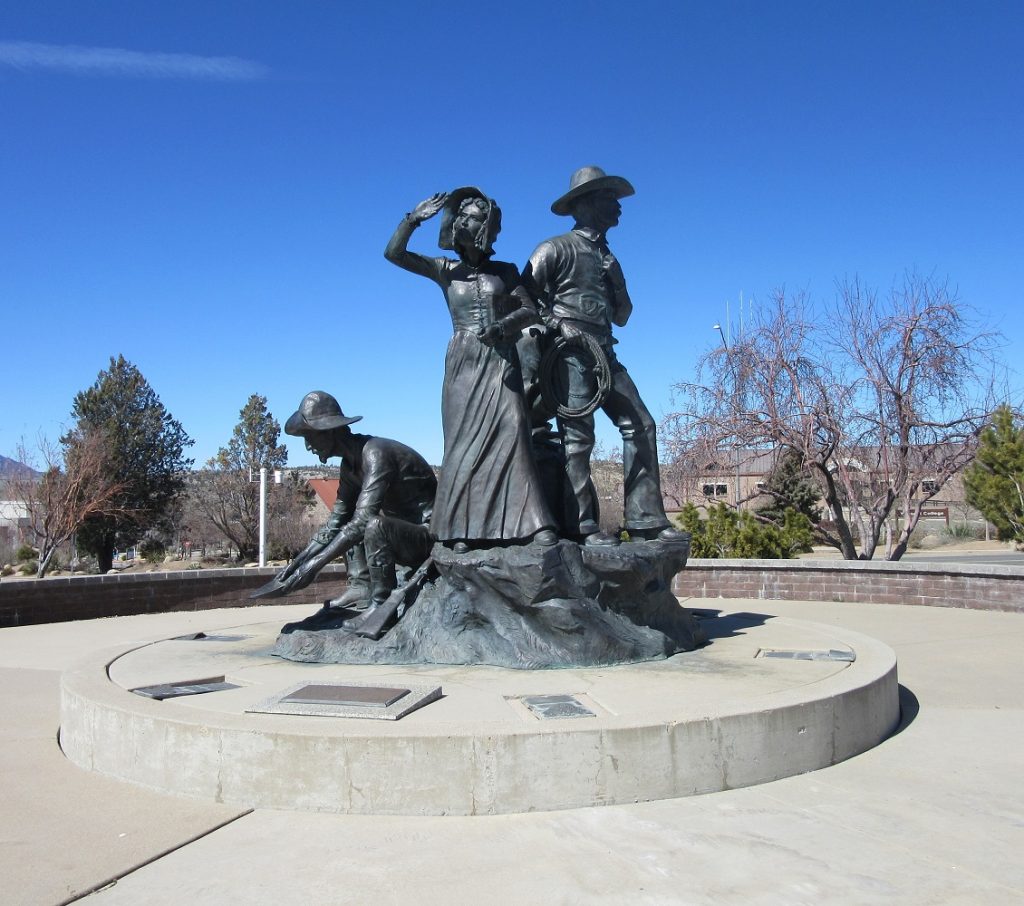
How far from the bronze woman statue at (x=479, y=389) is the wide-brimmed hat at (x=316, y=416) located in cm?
113

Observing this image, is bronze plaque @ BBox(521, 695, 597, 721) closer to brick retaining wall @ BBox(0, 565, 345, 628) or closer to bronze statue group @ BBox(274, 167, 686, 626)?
bronze statue group @ BBox(274, 167, 686, 626)

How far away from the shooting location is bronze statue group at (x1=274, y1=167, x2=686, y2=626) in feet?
21.3

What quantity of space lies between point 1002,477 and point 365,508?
18668mm

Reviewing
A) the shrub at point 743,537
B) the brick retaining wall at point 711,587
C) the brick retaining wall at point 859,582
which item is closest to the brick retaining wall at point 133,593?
the brick retaining wall at point 711,587

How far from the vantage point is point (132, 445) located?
112 ft

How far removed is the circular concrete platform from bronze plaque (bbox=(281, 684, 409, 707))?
189mm

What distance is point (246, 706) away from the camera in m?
4.67

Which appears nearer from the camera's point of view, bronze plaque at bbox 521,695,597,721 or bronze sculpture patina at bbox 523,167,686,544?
bronze plaque at bbox 521,695,597,721

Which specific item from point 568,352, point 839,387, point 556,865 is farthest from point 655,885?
point 839,387

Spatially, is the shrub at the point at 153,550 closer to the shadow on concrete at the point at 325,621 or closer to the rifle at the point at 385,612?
the shadow on concrete at the point at 325,621

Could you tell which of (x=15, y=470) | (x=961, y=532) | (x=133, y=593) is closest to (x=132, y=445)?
(x=15, y=470)

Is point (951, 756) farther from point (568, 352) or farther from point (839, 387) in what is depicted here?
point (839, 387)

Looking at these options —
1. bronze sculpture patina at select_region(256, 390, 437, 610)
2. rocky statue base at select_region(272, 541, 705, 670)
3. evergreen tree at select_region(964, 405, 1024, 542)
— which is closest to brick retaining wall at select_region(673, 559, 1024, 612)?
evergreen tree at select_region(964, 405, 1024, 542)

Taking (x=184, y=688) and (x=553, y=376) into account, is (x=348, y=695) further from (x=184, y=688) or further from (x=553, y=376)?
(x=553, y=376)
